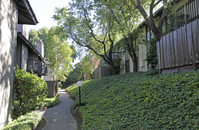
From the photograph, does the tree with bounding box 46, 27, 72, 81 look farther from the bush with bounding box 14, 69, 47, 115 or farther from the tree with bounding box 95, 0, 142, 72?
the bush with bounding box 14, 69, 47, 115

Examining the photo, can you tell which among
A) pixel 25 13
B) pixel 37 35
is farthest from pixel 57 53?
pixel 37 35

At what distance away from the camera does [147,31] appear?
1627 cm

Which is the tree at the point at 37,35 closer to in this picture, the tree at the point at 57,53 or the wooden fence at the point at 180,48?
the tree at the point at 57,53

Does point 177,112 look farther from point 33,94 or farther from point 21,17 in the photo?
point 21,17

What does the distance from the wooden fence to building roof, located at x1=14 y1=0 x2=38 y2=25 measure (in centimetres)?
637

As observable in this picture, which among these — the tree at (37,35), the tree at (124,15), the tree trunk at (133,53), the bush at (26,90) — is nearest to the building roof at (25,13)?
the bush at (26,90)

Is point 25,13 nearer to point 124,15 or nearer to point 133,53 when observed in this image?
point 124,15

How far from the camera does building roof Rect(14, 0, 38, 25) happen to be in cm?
787

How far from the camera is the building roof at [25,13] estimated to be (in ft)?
25.8

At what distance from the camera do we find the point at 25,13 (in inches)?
345

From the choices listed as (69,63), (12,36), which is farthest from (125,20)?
(69,63)

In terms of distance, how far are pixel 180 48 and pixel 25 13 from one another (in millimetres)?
7214

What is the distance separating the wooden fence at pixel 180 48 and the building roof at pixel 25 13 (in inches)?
251

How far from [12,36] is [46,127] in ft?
13.0
